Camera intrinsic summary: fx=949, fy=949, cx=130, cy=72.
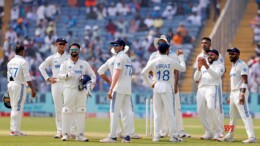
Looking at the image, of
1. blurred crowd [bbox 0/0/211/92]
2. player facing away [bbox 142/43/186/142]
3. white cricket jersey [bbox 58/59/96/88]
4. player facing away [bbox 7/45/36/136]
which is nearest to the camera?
player facing away [bbox 142/43/186/142]

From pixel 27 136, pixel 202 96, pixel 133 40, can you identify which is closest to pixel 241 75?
pixel 202 96

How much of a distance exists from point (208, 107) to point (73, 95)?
337cm

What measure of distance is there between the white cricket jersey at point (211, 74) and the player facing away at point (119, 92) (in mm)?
2095

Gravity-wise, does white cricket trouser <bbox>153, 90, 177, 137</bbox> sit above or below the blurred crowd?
below

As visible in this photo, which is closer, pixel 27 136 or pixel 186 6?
pixel 27 136

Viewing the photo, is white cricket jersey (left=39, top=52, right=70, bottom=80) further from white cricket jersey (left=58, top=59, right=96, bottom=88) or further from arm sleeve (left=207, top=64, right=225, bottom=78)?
arm sleeve (left=207, top=64, right=225, bottom=78)

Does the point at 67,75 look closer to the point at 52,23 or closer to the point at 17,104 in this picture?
the point at 17,104

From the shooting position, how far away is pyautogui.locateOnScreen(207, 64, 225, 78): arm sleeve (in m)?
22.8

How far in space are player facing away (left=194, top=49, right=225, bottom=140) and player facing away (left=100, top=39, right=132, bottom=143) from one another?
6.57 ft

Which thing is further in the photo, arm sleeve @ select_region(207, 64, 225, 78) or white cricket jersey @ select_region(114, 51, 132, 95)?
arm sleeve @ select_region(207, 64, 225, 78)

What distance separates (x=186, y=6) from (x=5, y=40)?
30.4 feet

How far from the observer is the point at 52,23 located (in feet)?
157

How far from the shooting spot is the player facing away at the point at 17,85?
24.8m

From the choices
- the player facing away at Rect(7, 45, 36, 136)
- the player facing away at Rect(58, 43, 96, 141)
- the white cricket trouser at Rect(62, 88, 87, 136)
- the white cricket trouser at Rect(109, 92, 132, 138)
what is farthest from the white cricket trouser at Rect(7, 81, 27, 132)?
the white cricket trouser at Rect(109, 92, 132, 138)
